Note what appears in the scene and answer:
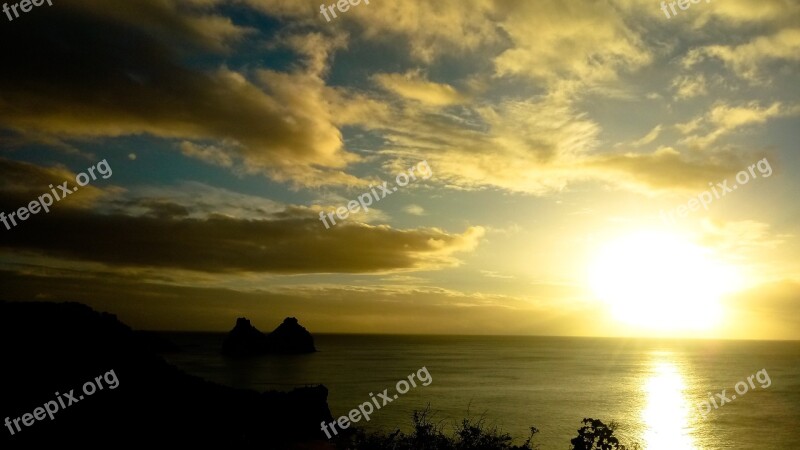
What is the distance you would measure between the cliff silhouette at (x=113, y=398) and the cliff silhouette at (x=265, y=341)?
485 ft

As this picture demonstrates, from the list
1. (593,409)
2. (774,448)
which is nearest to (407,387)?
(593,409)

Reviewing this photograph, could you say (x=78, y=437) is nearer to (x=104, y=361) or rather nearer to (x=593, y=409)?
(x=104, y=361)

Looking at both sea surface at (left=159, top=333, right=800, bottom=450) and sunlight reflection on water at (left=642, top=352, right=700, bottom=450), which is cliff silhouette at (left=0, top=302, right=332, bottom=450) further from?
sunlight reflection on water at (left=642, top=352, right=700, bottom=450)

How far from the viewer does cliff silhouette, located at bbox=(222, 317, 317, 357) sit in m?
175

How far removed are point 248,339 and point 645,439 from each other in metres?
143

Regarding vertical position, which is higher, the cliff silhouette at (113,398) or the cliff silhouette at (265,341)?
the cliff silhouette at (113,398)

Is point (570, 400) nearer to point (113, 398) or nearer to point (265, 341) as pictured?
point (113, 398)

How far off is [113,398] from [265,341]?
6387 inches

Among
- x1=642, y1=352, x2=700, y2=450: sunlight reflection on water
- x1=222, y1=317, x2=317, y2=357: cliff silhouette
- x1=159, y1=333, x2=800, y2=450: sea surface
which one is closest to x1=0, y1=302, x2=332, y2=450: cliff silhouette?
x1=159, y1=333, x2=800, y2=450: sea surface

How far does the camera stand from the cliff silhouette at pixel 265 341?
175250 millimetres

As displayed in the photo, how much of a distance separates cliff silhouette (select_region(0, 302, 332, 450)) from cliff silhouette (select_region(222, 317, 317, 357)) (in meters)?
148

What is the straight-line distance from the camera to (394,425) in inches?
2104

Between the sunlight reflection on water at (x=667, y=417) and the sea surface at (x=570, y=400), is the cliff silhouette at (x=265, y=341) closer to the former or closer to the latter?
the sea surface at (x=570, y=400)

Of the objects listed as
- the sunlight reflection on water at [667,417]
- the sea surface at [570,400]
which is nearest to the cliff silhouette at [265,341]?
the sea surface at [570,400]
